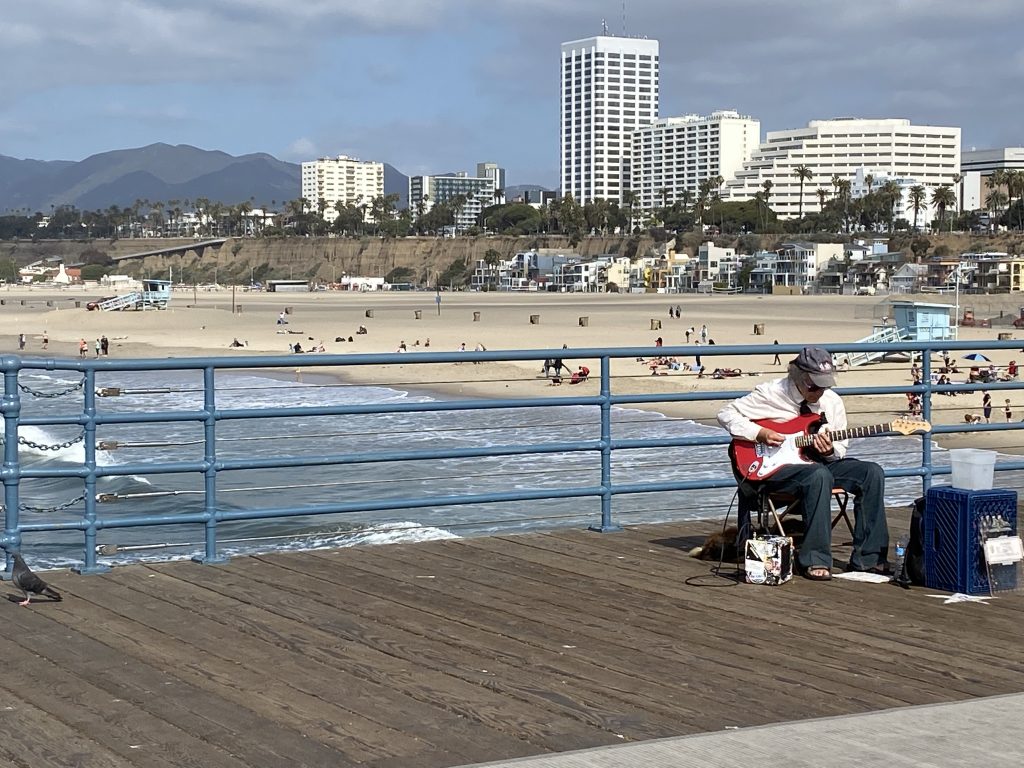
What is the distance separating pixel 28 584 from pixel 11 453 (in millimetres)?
697

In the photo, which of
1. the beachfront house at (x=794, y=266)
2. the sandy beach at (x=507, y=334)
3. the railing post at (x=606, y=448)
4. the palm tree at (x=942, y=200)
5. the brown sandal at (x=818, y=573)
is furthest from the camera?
the palm tree at (x=942, y=200)

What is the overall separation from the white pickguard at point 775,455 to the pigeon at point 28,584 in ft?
10.4

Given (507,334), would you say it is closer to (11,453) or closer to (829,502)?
(829,502)

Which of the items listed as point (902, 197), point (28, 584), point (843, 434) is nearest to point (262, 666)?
point (28, 584)

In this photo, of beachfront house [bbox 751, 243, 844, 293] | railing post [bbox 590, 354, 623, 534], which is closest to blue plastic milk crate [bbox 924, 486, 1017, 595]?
railing post [bbox 590, 354, 623, 534]

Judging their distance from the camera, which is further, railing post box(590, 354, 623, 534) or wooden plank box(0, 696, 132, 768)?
railing post box(590, 354, 623, 534)

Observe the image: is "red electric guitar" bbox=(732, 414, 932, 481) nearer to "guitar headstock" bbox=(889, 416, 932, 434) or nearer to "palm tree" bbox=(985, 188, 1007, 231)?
"guitar headstock" bbox=(889, 416, 932, 434)

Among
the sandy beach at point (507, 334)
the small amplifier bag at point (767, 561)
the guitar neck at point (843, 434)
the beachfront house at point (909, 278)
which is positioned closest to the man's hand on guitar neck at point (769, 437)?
the guitar neck at point (843, 434)

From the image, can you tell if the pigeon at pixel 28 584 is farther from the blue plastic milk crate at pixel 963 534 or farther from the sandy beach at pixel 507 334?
the sandy beach at pixel 507 334

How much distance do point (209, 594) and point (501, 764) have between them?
2.65 m

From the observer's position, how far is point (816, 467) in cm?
630

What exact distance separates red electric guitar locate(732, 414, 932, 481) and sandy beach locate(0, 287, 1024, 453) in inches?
638

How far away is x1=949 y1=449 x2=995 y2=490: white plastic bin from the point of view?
→ 626 centimetres

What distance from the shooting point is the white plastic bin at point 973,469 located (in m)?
6.26
